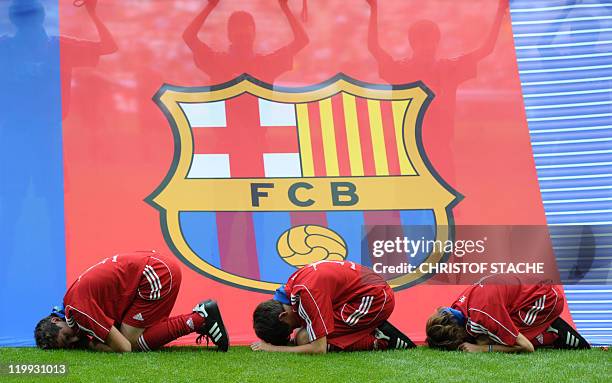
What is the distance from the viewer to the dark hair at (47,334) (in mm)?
4340

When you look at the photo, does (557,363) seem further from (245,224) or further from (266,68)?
(266,68)

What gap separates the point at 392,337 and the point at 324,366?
787 millimetres

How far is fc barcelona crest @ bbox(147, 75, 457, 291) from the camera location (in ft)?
17.4

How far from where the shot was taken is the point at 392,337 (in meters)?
4.56

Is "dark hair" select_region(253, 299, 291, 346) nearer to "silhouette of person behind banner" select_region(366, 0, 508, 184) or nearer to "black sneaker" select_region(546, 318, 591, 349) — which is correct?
"black sneaker" select_region(546, 318, 591, 349)

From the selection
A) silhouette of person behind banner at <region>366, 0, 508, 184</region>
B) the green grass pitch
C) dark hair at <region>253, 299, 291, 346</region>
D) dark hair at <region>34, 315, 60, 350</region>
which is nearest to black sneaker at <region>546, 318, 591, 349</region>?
the green grass pitch

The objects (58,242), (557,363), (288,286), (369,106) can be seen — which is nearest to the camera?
(557,363)

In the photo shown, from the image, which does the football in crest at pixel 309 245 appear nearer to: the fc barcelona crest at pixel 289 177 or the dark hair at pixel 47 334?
the fc barcelona crest at pixel 289 177

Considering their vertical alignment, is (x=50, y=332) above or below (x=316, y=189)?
below

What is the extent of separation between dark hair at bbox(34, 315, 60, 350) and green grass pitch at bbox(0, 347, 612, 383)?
2.1 inches

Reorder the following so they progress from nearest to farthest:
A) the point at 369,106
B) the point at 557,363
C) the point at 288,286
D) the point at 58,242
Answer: the point at 557,363 < the point at 288,286 < the point at 58,242 < the point at 369,106

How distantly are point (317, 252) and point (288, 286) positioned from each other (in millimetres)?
1035

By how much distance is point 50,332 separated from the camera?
4344mm

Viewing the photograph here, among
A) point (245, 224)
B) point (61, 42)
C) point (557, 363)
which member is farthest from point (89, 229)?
point (557, 363)
